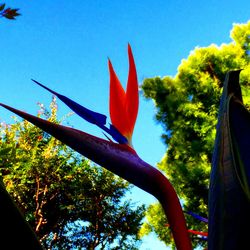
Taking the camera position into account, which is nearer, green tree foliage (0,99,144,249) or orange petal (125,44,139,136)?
orange petal (125,44,139,136)

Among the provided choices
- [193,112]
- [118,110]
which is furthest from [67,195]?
[118,110]

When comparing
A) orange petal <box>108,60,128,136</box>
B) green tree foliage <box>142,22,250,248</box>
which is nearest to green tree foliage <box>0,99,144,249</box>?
green tree foliage <box>142,22,250,248</box>

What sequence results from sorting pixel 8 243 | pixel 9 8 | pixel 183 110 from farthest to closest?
pixel 183 110, pixel 9 8, pixel 8 243

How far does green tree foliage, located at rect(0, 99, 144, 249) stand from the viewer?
8242mm

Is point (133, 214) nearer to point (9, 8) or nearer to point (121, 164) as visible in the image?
point (9, 8)

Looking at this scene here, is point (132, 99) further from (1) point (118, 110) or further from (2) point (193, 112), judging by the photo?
(2) point (193, 112)

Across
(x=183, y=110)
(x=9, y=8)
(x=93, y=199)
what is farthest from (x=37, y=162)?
(x=9, y=8)

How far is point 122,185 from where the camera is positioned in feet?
29.8

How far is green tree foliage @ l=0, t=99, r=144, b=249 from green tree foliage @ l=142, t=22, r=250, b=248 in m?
0.94

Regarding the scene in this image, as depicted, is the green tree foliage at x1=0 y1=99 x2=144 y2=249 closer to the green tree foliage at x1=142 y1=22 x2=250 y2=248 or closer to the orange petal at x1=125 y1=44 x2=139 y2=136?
the green tree foliage at x1=142 y1=22 x2=250 y2=248

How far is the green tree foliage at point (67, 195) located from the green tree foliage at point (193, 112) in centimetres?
94

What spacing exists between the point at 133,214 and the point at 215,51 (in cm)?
434

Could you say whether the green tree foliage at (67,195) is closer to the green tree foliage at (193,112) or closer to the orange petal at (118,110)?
the green tree foliage at (193,112)

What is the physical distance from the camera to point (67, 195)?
8758 millimetres
